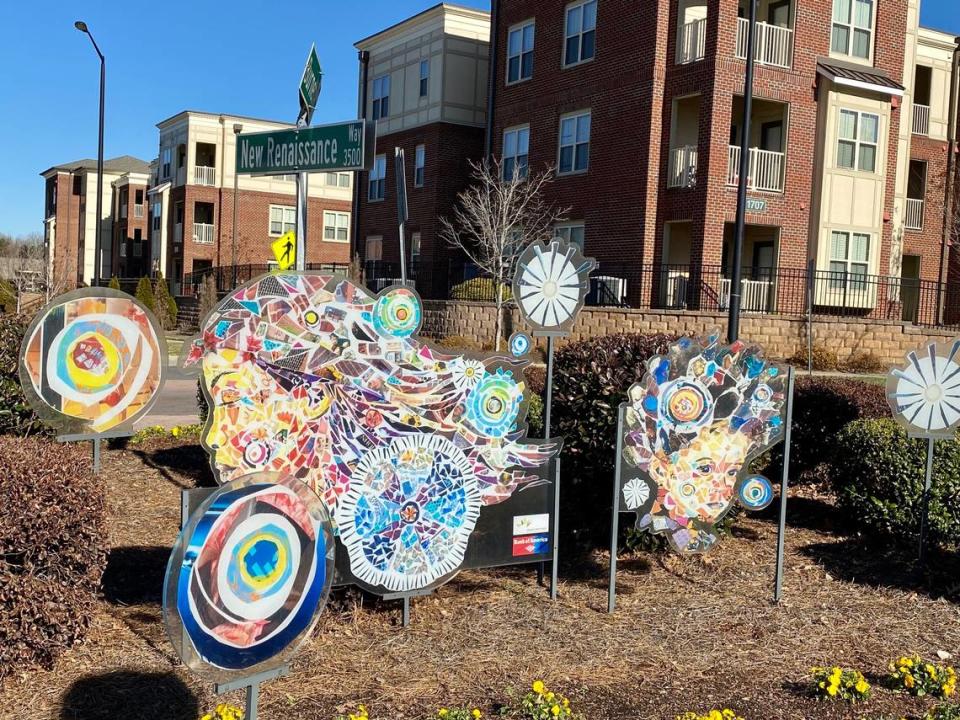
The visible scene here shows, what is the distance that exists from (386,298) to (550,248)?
143 centimetres

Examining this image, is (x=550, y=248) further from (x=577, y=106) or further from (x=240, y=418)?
(x=577, y=106)

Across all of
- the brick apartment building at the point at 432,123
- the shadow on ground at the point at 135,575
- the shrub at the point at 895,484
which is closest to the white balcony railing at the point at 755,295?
the brick apartment building at the point at 432,123

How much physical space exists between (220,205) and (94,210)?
2814 cm

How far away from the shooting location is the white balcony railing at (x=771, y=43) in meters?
24.4

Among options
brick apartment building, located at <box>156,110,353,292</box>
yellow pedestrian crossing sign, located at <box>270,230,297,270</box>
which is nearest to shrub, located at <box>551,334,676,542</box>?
yellow pedestrian crossing sign, located at <box>270,230,297,270</box>

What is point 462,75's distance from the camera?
3262 centimetres

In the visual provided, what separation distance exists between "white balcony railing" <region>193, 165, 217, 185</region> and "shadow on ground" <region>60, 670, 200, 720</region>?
1945 inches

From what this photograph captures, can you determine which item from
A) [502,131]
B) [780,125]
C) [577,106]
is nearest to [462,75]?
[502,131]

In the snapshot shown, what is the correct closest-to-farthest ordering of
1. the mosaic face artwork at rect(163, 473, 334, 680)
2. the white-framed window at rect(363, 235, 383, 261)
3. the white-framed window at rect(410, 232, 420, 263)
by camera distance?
the mosaic face artwork at rect(163, 473, 334, 680) < the white-framed window at rect(410, 232, 420, 263) < the white-framed window at rect(363, 235, 383, 261)

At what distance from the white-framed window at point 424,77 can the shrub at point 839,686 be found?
30340mm

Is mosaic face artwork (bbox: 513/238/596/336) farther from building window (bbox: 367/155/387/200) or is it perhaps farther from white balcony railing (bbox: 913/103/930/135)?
white balcony railing (bbox: 913/103/930/135)

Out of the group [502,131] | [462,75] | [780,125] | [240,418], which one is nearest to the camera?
[240,418]

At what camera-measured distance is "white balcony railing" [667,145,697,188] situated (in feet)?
80.0

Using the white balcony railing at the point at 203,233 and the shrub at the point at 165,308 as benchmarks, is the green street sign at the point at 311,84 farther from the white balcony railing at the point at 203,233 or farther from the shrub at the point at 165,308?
the white balcony railing at the point at 203,233
